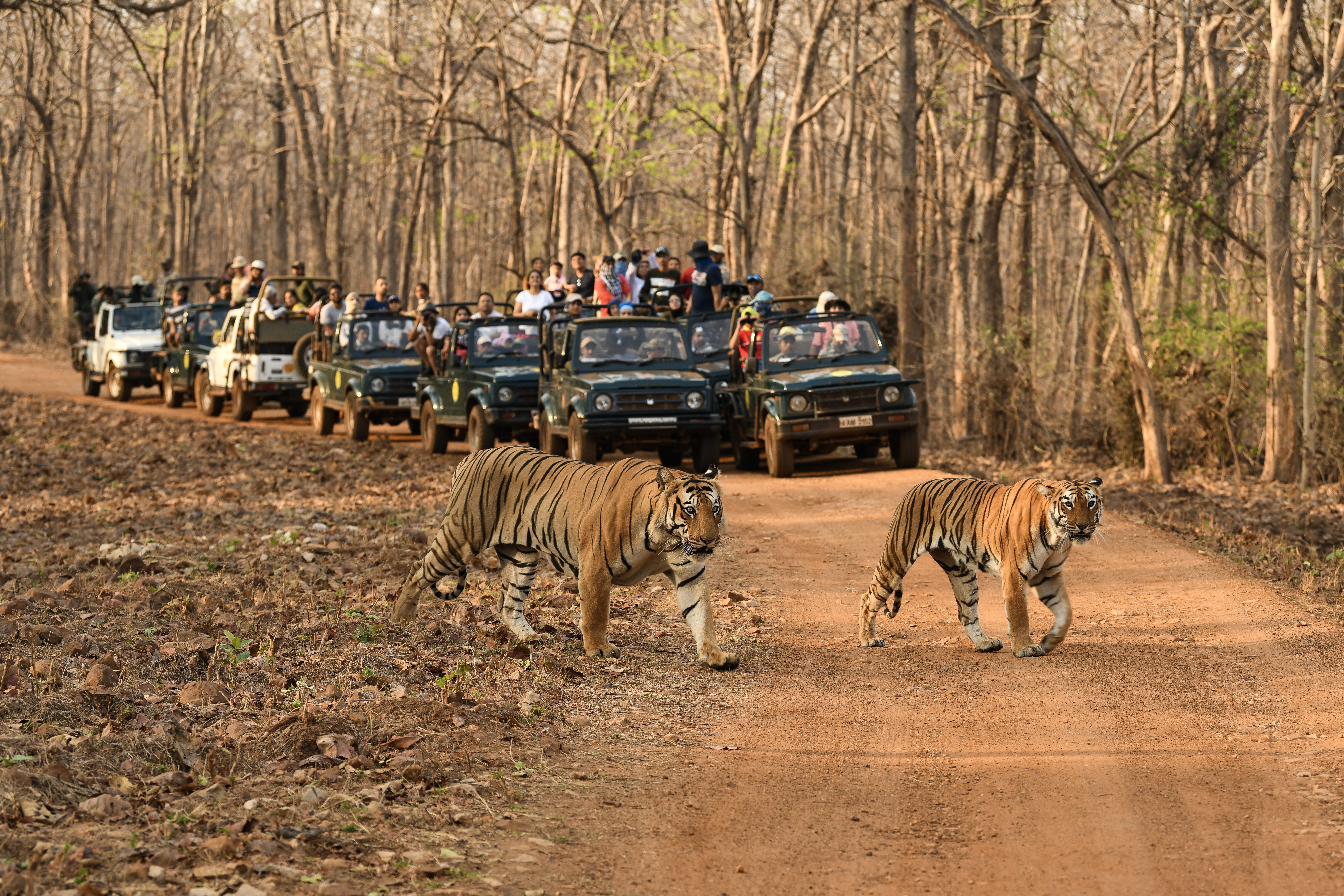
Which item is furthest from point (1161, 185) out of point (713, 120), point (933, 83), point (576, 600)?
point (713, 120)

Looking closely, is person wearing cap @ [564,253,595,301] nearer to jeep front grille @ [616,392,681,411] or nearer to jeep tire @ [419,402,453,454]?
jeep tire @ [419,402,453,454]

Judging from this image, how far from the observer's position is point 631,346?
17.9 meters

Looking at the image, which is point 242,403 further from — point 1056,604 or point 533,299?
point 1056,604

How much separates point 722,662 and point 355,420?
1403 centimetres

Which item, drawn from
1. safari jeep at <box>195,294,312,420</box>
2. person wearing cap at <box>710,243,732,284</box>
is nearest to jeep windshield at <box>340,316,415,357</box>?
safari jeep at <box>195,294,312,420</box>

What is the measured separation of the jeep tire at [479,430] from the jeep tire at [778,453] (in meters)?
3.59

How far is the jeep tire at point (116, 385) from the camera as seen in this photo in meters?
29.3

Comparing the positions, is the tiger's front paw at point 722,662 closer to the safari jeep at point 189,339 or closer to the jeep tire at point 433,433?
the jeep tire at point 433,433

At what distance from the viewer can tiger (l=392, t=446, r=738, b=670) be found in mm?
7484

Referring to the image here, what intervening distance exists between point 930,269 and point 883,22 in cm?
577

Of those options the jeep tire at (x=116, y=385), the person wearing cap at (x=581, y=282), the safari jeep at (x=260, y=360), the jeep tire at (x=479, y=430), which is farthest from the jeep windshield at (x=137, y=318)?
the jeep tire at (x=479, y=430)

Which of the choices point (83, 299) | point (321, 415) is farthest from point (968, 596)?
point (83, 299)

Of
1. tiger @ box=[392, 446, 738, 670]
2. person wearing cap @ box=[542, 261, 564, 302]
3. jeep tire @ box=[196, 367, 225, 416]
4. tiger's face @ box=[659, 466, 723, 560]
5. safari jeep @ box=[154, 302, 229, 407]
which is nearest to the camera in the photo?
tiger's face @ box=[659, 466, 723, 560]

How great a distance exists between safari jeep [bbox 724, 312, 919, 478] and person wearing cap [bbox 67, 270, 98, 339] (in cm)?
2178
